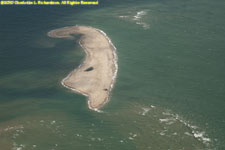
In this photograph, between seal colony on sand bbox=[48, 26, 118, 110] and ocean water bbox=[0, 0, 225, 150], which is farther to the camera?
seal colony on sand bbox=[48, 26, 118, 110]

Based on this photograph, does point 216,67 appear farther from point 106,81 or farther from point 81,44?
point 81,44

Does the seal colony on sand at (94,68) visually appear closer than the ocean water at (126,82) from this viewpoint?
No

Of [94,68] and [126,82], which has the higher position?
[94,68]

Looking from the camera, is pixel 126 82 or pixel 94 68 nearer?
pixel 126 82
